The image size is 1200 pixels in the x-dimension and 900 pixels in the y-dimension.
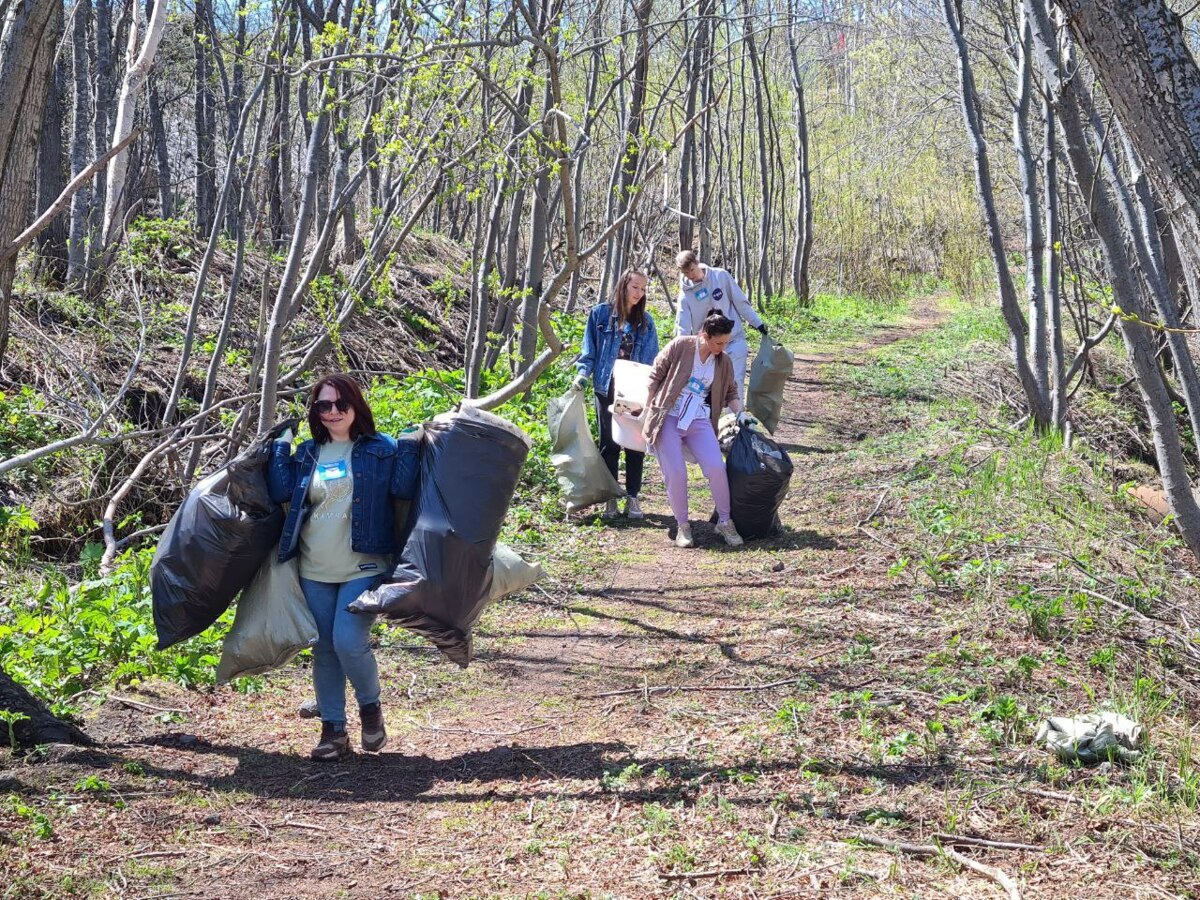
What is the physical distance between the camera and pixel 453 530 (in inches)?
155

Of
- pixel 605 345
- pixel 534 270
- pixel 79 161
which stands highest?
pixel 79 161

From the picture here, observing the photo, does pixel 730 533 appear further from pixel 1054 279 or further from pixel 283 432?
pixel 1054 279

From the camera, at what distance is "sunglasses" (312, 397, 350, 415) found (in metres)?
4.13

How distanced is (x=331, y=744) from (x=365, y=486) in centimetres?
93

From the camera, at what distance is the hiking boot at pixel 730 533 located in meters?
7.18

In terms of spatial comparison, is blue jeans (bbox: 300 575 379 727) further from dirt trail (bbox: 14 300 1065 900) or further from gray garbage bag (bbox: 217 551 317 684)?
dirt trail (bbox: 14 300 1065 900)

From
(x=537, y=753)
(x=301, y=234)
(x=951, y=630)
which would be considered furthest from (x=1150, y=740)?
(x=301, y=234)

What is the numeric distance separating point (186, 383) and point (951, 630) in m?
7.60

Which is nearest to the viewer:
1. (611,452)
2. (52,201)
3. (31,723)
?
(31,723)

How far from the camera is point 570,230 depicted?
4.78 m

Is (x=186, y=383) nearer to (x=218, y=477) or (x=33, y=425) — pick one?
(x=33, y=425)

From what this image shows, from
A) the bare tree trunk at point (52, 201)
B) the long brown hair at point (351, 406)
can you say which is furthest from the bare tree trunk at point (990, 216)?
the bare tree trunk at point (52, 201)

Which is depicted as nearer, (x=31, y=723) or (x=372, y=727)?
(x=31, y=723)

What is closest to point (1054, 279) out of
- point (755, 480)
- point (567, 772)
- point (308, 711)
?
point (755, 480)
